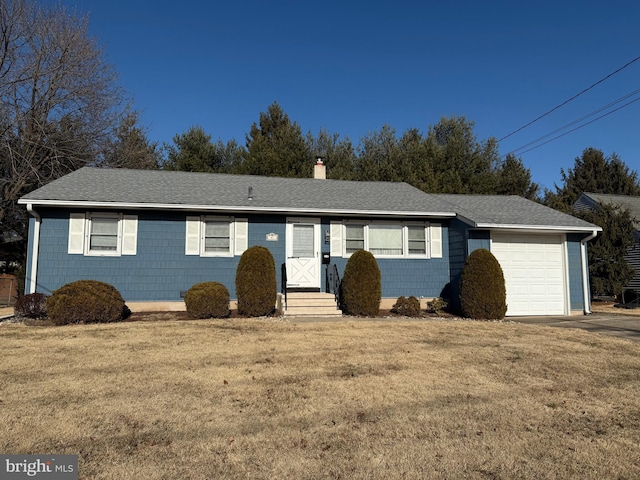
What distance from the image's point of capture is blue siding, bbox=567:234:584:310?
13023 millimetres

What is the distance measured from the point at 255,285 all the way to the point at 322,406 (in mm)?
6449

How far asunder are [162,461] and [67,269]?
998 centimetres

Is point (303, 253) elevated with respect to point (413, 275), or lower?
elevated

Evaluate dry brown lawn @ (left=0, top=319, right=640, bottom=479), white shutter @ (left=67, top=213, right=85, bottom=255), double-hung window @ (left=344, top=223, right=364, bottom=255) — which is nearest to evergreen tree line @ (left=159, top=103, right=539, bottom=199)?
double-hung window @ (left=344, top=223, right=364, bottom=255)

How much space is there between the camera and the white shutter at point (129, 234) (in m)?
11.6

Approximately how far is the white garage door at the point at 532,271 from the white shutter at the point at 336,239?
178 inches

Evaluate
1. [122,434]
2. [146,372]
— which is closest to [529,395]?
[122,434]

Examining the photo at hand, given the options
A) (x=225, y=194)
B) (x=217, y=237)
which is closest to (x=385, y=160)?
(x=225, y=194)

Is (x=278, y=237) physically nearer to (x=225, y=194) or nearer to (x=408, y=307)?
(x=225, y=194)

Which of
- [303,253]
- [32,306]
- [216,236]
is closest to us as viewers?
[32,306]

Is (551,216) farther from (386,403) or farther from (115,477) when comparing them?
(115,477)

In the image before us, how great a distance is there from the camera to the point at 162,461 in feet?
10.0

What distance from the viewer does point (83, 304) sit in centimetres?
923

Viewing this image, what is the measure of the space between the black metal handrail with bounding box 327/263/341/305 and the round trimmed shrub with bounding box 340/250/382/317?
3.44 feet
